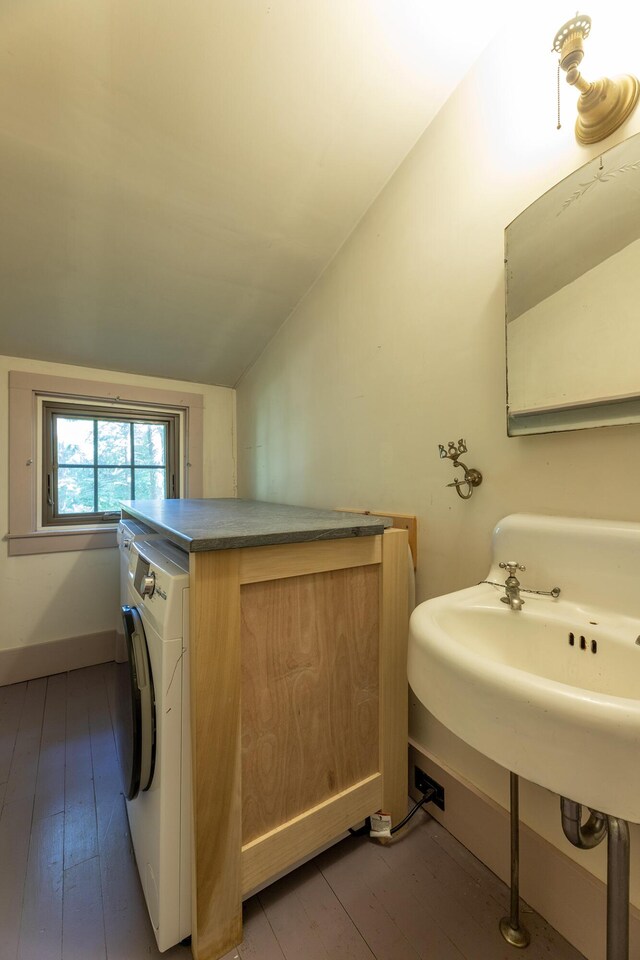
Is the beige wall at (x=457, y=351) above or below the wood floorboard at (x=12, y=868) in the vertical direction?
above

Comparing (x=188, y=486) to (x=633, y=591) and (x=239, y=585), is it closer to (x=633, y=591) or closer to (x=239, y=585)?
(x=239, y=585)

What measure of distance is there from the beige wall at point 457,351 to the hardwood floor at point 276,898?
25cm

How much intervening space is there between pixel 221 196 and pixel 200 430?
148cm

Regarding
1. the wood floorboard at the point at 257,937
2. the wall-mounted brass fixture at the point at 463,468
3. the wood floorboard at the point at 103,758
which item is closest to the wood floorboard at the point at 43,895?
the wood floorboard at the point at 103,758

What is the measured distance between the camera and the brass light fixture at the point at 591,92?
2.41 ft

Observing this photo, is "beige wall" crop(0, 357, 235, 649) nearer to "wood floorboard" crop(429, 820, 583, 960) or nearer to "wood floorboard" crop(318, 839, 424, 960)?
"wood floorboard" crop(318, 839, 424, 960)

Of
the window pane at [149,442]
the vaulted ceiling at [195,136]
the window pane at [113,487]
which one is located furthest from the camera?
the window pane at [149,442]

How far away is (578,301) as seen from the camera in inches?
33.0

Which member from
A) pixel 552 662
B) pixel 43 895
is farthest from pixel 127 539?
pixel 552 662

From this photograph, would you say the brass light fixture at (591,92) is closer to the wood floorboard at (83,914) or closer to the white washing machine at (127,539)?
the white washing machine at (127,539)

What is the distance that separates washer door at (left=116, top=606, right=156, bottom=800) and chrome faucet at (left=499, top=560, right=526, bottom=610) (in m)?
0.86

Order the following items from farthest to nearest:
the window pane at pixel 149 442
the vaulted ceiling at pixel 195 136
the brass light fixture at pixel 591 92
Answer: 1. the window pane at pixel 149 442
2. the vaulted ceiling at pixel 195 136
3. the brass light fixture at pixel 591 92

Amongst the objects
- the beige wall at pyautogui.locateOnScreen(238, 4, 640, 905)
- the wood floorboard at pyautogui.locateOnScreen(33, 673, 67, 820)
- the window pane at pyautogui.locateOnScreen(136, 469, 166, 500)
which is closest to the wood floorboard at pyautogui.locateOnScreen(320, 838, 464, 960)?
the beige wall at pyautogui.locateOnScreen(238, 4, 640, 905)

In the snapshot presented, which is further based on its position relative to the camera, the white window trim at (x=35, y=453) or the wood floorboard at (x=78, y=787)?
the white window trim at (x=35, y=453)
